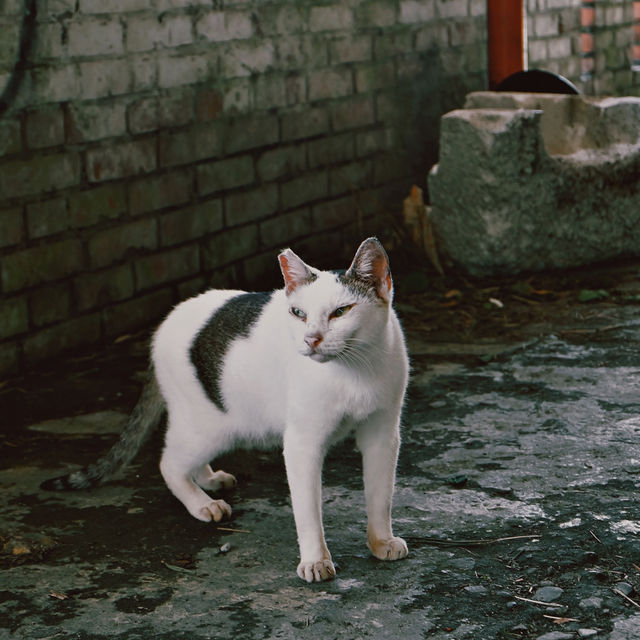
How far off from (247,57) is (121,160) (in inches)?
51.7

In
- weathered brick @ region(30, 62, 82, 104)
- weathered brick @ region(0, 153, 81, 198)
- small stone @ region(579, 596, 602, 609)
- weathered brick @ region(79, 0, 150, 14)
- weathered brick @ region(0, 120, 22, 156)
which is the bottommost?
small stone @ region(579, 596, 602, 609)

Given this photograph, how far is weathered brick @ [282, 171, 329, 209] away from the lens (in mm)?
7340

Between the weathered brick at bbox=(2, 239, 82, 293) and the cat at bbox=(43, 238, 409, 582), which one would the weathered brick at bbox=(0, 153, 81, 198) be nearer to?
the weathered brick at bbox=(2, 239, 82, 293)

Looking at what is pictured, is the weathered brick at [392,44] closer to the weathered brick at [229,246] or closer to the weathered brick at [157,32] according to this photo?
the weathered brick at [229,246]

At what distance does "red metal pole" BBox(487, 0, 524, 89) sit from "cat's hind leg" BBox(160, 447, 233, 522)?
5617mm

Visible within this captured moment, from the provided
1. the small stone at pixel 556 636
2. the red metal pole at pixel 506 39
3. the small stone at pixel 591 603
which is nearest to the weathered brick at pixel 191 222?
the red metal pole at pixel 506 39

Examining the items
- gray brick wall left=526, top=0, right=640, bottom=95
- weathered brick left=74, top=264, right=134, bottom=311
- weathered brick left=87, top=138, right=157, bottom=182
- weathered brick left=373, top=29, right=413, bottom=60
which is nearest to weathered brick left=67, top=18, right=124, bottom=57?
weathered brick left=87, top=138, right=157, bottom=182

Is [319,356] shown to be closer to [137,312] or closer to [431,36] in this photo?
[137,312]

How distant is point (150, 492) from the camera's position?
409cm

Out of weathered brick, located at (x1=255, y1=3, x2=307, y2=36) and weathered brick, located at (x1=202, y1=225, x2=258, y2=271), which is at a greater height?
weathered brick, located at (x1=255, y1=3, x2=307, y2=36)

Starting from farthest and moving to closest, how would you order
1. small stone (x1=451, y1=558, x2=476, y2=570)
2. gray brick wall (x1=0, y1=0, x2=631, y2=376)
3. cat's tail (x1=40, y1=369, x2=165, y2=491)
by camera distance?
gray brick wall (x1=0, y1=0, x2=631, y2=376), cat's tail (x1=40, y1=369, x2=165, y2=491), small stone (x1=451, y1=558, x2=476, y2=570)

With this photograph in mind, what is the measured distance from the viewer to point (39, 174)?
5.55 meters

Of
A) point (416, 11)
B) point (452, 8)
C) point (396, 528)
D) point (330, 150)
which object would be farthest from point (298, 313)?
point (452, 8)

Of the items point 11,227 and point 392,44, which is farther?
point 392,44
